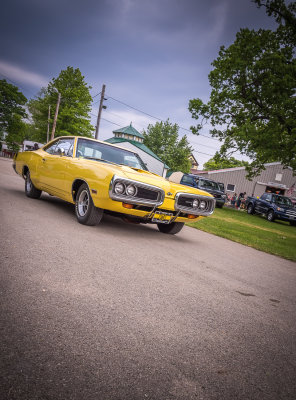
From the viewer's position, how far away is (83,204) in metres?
4.52

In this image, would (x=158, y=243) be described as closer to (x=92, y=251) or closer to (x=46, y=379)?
(x=92, y=251)

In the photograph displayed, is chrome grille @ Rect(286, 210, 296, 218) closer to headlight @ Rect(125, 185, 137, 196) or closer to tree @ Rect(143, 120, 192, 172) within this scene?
headlight @ Rect(125, 185, 137, 196)

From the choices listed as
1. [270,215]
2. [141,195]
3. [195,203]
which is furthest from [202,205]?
[270,215]

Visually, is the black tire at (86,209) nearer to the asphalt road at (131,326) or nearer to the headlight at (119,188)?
the headlight at (119,188)

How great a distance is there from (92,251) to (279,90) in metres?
17.5

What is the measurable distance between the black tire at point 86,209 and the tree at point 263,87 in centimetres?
1475

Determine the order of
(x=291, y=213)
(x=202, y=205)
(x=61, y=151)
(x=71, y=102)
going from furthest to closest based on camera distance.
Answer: (x=71, y=102), (x=291, y=213), (x=61, y=151), (x=202, y=205)

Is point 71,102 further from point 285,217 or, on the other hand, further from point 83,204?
point 83,204

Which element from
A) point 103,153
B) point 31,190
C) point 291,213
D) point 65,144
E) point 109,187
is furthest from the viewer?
point 291,213

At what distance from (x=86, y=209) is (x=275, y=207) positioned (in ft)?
48.5

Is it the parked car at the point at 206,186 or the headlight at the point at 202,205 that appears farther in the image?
the parked car at the point at 206,186

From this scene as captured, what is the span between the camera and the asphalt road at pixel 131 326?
4.01 feet

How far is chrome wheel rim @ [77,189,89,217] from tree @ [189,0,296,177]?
1473 cm

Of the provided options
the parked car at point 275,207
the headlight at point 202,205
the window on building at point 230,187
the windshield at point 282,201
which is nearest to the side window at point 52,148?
the headlight at point 202,205
